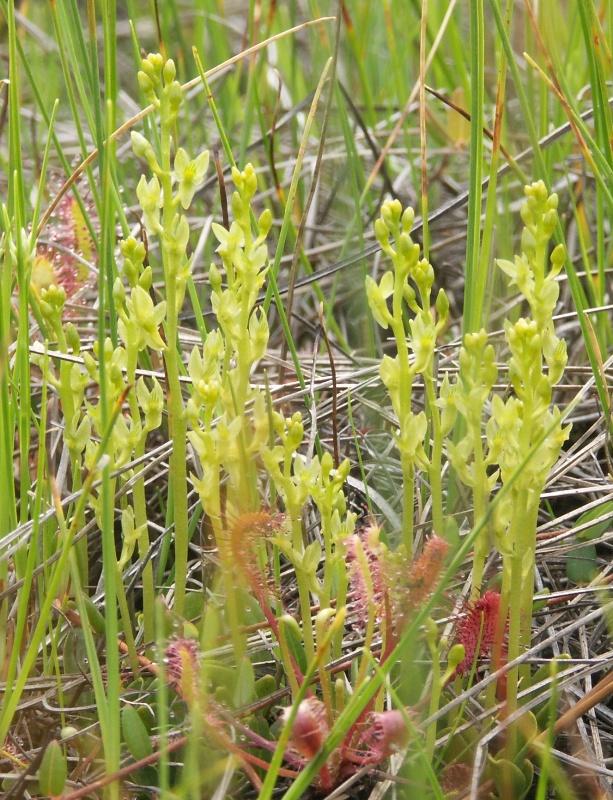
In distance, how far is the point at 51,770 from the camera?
0.81 meters

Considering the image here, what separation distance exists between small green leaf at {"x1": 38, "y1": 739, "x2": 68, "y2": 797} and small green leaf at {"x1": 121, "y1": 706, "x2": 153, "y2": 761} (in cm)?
8

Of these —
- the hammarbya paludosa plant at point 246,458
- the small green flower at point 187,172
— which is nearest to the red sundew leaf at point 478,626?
the hammarbya paludosa plant at point 246,458

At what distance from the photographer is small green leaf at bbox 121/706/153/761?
0.88m

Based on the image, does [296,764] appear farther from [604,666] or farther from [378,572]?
[604,666]

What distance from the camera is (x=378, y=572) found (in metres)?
0.88

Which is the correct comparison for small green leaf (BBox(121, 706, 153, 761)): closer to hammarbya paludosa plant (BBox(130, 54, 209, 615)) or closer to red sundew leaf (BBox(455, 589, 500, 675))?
hammarbya paludosa plant (BBox(130, 54, 209, 615))

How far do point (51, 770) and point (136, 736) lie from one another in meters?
0.10

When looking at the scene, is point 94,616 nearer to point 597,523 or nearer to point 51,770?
point 51,770

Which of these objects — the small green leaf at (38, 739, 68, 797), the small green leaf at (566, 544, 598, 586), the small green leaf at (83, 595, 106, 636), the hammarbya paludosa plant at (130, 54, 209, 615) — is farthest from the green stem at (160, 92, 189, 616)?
the small green leaf at (566, 544, 598, 586)

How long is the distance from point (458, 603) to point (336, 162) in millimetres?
1622

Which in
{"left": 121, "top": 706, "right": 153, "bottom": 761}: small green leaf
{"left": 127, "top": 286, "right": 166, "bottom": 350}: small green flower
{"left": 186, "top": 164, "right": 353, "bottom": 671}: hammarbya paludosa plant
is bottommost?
{"left": 121, "top": 706, "right": 153, "bottom": 761}: small green leaf

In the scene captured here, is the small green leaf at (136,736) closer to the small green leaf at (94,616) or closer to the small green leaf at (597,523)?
the small green leaf at (94,616)

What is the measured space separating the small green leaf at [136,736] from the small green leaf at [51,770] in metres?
0.08

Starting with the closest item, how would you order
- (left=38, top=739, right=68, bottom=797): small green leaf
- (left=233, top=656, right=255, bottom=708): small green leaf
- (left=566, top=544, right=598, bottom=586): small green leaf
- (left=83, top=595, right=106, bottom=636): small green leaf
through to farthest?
(left=38, top=739, right=68, bottom=797): small green leaf
(left=233, top=656, right=255, bottom=708): small green leaf
(left=83, top=595, right=106, bottom=636): small green leaf
(left=566, top=544, right=598, bottom=586): small green leaf
